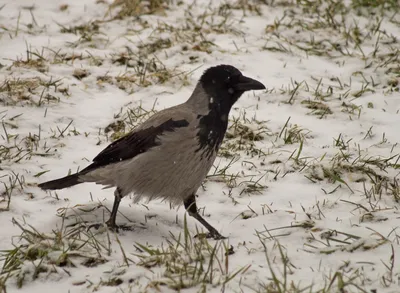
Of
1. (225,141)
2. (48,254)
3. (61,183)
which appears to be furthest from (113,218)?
(225,141)

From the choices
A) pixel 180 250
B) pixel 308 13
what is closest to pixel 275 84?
pixel 308 13

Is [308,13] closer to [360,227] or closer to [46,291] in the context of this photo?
[360,227]

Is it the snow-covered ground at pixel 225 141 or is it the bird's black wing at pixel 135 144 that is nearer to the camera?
the snow-covered ground at pixel 225 141

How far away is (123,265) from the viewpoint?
3.90m

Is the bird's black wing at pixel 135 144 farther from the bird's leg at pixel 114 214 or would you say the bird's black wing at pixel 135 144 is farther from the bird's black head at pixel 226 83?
the bird's black head at pixel 226 83

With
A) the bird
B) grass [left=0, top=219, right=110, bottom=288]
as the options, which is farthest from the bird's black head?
grass [left=0, top=219, right=110, bottom=288]

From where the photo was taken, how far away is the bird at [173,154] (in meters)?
4.66

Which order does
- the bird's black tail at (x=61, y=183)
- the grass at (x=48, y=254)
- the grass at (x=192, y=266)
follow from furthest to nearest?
the bird's black tail at (x=61, y=183), the grass at (x=48, y=254), the grass at (x=192, y=266)

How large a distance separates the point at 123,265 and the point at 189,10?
584 centimetres

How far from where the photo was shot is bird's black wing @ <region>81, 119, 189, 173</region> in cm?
470

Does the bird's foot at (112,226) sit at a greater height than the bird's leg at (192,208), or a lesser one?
lesser

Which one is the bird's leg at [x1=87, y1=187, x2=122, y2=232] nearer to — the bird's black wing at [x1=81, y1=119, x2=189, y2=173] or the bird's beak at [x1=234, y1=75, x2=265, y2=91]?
the bird's black wing at [x1=81, y1=119, x2=189, y2=173]

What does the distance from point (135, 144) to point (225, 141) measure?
5.35ft

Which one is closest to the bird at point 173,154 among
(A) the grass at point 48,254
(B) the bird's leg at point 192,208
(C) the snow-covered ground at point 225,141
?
(B) the bird's leg at point 192,208
